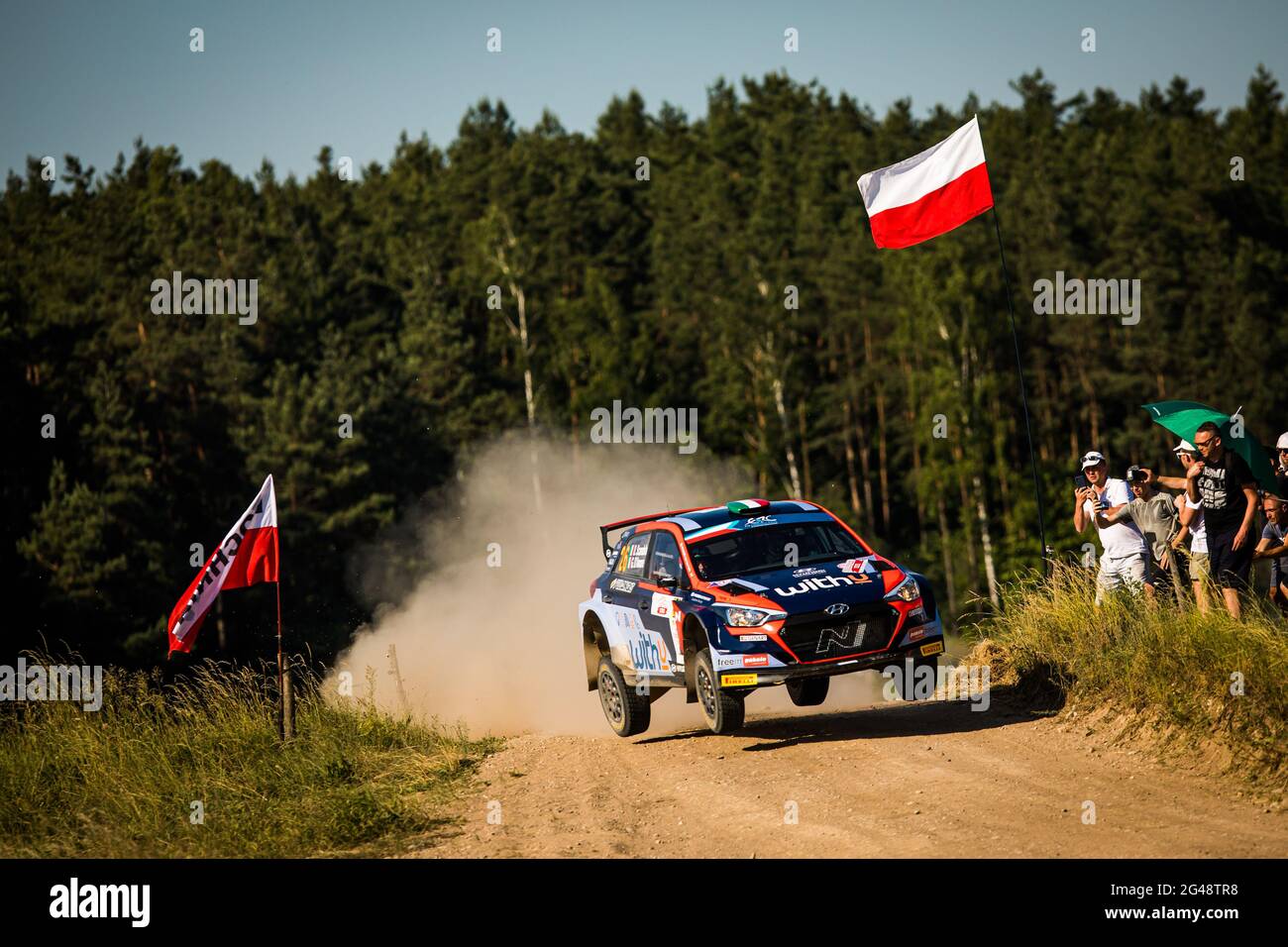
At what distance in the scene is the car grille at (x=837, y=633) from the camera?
1134 cm

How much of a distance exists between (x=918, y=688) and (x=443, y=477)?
4896 cm

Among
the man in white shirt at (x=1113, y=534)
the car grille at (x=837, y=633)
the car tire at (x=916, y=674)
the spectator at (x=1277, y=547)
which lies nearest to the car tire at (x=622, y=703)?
the car grille at (x=837, y=633)

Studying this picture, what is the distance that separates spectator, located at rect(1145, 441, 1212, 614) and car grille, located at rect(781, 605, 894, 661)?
2.70 meters

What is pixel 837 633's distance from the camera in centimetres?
1142

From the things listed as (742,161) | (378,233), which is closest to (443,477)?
(378,233)

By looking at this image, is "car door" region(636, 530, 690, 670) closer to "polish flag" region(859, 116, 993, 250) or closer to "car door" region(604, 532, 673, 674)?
"car door" region(604, 532, 673, 674)

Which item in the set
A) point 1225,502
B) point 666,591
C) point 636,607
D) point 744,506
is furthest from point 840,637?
point 1225,502

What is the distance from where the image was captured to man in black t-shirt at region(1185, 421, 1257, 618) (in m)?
11.6

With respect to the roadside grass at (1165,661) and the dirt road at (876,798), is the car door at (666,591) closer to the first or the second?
the dirt road at (876,798)

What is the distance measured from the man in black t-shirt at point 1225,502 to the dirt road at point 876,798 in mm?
1987

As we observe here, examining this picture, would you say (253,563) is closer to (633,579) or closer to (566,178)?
(633,579)

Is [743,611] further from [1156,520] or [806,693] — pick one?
[1156,520]
